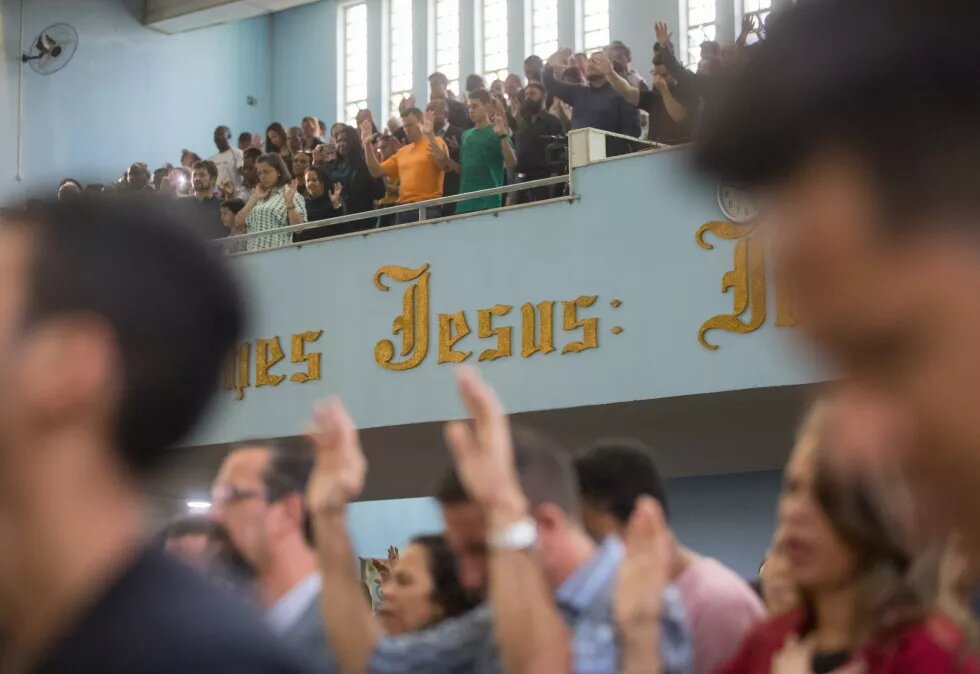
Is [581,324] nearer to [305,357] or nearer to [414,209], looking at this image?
[414,209]

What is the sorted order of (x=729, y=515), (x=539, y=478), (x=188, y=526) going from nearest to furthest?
(x=539, y=478) → (x=188, y=526) → (x=729, y=515)

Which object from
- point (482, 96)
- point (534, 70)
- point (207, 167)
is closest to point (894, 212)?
point (482, 96)

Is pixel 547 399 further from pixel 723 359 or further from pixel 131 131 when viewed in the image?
pixel 131 131

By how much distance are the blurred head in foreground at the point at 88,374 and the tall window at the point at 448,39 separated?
14.0 meters

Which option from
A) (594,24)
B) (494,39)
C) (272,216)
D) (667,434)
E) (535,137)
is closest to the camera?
(535,137)

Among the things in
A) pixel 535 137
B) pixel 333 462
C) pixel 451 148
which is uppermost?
pixel 451 148

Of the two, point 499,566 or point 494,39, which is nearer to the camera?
point 499,566

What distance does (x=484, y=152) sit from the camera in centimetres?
912

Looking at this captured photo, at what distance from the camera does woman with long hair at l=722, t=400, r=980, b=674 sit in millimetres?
2195

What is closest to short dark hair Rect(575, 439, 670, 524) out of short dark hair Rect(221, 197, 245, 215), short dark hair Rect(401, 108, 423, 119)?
short dark hair Rect(401, 108, 423, 119)

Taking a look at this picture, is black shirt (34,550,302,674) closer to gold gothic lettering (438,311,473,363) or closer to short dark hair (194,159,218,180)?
gold gothic lettering (438,311,473,363)

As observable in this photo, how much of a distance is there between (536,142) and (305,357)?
2253mm

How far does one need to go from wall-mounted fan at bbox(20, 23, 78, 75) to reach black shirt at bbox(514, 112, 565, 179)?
648cm

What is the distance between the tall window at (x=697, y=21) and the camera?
42.7 ft
